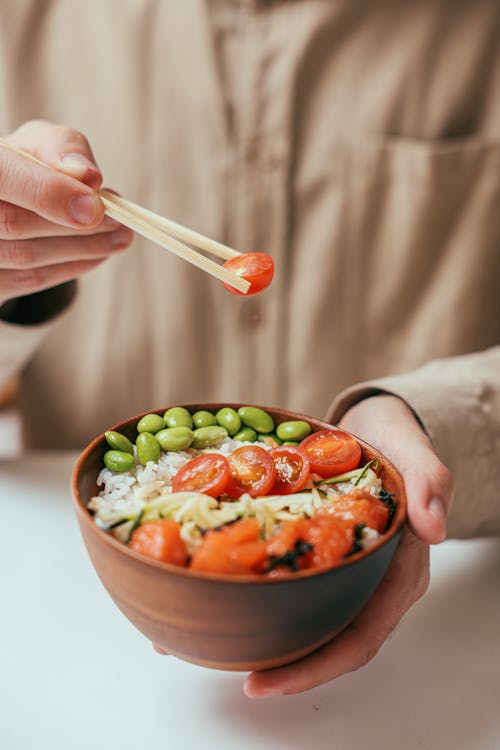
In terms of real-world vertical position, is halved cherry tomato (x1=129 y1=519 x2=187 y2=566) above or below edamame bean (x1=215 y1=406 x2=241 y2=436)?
A: above

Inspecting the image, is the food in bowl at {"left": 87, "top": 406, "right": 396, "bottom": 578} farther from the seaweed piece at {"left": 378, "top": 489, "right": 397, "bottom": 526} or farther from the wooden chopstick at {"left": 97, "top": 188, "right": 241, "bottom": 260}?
the wooden chopstick at {"left": 97, "top": 188, "right": 241, "bottom": 260}

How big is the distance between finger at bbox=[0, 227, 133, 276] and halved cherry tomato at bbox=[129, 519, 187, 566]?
2.21 ft

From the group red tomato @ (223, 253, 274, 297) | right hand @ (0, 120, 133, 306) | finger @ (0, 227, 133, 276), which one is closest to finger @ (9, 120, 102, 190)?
right hand @ (0, 120, 133, 306)

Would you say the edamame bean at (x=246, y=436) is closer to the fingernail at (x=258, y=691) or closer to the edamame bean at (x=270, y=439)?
the edamame bean at (x=270, y=439)

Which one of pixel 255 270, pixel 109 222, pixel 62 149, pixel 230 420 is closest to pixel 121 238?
pixel 109 222

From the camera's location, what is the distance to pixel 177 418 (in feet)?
3.88

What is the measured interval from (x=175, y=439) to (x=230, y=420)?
11 cm

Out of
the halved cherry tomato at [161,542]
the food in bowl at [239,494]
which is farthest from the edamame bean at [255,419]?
the halved cherry tomato at [161,542]

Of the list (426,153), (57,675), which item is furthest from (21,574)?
(426,153)

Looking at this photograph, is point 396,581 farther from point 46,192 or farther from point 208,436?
point 46,192

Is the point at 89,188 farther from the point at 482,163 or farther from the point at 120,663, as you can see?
the point at 482,163

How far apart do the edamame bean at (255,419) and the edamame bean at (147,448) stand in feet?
0.51

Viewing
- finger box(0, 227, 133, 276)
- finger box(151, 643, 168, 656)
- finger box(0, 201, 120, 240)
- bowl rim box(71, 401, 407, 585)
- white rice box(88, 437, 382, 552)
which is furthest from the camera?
finger box(0, 227, 133, 276)

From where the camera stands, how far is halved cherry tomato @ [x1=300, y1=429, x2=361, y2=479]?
1.12 meters
